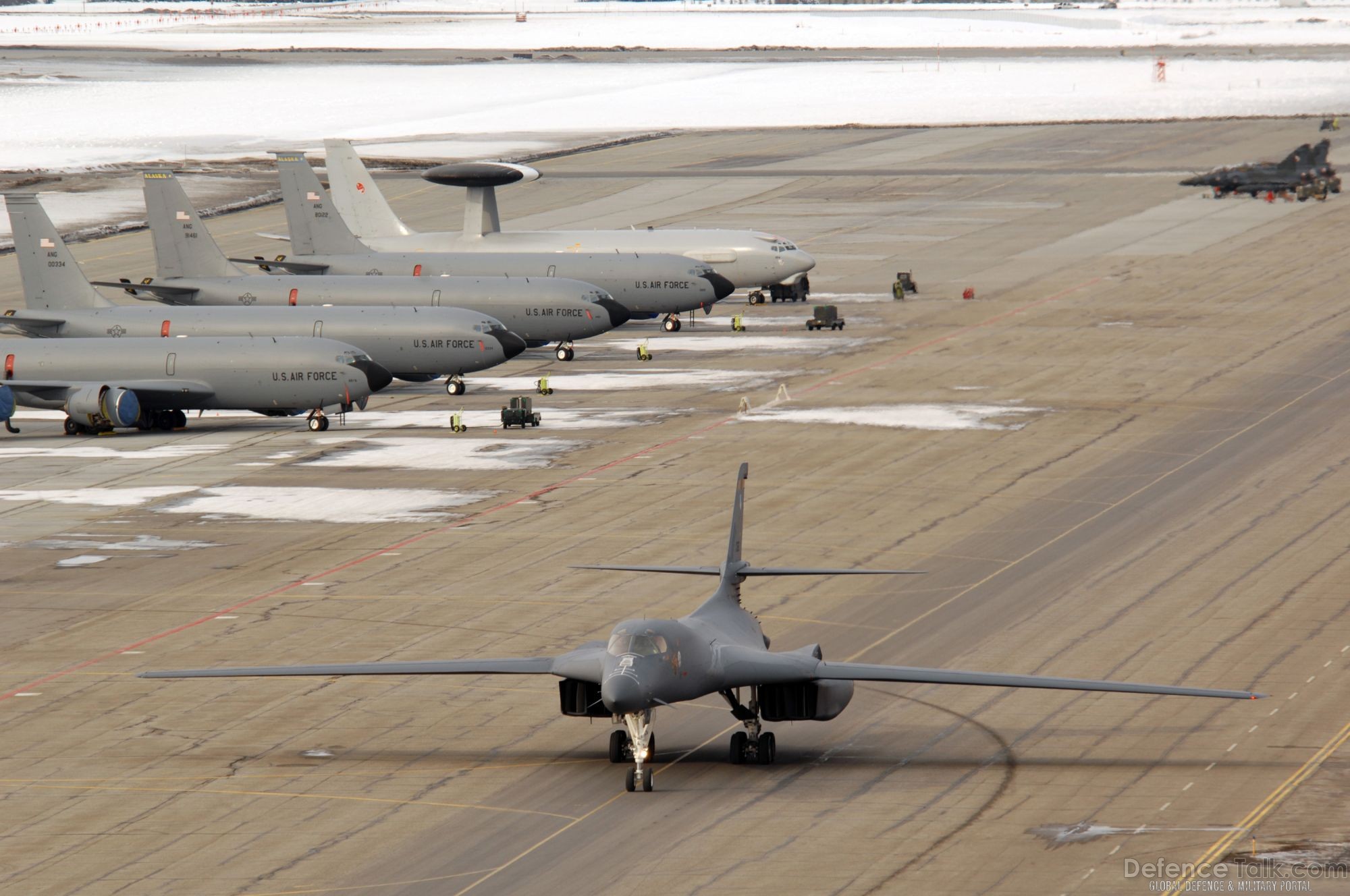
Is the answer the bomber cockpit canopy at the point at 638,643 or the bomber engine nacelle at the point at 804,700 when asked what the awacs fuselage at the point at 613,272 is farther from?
the bomber cockpit canopy at the point at 638,643

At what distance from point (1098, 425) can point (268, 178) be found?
10554 centimetres

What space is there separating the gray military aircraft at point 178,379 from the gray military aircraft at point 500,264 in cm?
1883

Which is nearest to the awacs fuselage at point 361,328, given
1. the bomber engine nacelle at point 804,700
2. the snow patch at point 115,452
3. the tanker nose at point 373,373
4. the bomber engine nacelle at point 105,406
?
the tanker nose at point 373,373

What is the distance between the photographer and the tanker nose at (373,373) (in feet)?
247

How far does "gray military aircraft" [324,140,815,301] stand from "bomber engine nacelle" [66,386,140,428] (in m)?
29.6

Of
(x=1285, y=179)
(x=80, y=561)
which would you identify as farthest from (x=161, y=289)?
(x=1285, y=179)

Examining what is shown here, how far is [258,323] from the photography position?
81.4 m

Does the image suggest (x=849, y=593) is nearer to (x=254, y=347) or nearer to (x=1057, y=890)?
(x=1057, y=890)

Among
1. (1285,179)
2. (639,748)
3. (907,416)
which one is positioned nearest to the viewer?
(639,748)

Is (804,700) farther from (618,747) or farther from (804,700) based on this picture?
(618,747)

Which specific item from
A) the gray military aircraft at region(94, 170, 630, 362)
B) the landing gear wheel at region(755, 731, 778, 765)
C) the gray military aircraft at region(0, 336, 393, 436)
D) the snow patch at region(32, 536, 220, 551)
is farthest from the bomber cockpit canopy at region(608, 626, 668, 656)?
the gray military aircraft at region(94, 170, 630, 362)

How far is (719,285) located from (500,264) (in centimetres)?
1093

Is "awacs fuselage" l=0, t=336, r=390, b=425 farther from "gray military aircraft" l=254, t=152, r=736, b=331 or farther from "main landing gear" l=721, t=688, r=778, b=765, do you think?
"main landing gear" l=721, t=688, r=778, b=765

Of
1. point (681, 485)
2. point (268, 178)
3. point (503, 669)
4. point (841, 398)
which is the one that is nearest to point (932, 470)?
point (681, 485)
